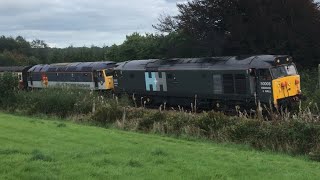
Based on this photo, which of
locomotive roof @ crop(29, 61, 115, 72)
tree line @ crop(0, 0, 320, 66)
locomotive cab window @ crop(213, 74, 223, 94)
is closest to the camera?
locomotive cab window @ crop(213, 74, 223, 94)

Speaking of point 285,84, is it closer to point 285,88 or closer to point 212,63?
point 285,88

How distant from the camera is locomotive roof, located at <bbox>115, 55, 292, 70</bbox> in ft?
83.3

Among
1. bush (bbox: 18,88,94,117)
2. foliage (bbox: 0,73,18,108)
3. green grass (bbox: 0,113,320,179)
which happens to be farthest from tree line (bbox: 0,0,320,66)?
green grass (bbox: 0,113,320,179)

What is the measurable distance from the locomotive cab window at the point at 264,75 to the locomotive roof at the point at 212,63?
0.20 metres

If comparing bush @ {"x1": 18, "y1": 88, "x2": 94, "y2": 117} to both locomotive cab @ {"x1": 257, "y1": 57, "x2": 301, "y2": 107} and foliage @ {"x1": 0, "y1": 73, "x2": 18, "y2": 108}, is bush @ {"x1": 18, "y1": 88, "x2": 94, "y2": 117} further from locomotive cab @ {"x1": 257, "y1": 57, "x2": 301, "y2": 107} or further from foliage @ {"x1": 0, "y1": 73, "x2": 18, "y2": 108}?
locomotive cab @ {"x1": 257, "y1": 57, "x2": 301, "y2": 107}

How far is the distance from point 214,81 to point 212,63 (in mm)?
1083

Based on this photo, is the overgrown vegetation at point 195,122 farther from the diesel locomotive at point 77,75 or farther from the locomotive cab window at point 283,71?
the diesel locomotive at point 77,75

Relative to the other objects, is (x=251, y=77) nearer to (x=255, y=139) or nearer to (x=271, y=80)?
(x=271, y=80)

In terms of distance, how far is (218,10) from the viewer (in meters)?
36.2

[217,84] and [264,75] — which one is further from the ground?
[264,75]

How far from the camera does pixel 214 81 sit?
28.0 metres

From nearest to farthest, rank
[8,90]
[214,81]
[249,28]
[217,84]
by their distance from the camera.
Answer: [217,84] → [214,81] → [249,28] → [8,90]

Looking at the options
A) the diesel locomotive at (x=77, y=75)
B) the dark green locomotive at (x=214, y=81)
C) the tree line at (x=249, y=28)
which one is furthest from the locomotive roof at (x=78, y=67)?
the dark green locomotive at (x=214, y=81)

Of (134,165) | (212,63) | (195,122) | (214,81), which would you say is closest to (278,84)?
(214,81)
